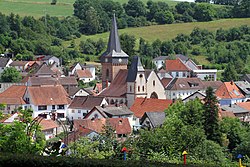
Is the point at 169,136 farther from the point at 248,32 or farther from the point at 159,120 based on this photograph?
the point at 248,32

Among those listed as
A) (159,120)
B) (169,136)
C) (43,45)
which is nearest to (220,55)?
(43,45)

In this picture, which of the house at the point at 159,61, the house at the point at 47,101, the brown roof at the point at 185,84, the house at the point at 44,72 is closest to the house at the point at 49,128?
the house at the point at 47,101

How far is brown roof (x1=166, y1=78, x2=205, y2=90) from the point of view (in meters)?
66.6

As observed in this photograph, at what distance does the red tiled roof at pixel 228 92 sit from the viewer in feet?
205

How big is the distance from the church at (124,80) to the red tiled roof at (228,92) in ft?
24.3

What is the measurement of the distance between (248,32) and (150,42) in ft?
60.1

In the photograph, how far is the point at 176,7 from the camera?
13512 centimetres

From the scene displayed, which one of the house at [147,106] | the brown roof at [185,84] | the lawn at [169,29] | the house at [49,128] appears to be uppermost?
the lawn at [169,29]

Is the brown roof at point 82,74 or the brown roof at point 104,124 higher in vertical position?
the brown roof at point 82,74

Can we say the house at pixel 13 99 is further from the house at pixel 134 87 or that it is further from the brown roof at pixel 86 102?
the house at pixel 134 87

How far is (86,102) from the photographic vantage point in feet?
173

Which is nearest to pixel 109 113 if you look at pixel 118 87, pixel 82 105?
pixel 82 105

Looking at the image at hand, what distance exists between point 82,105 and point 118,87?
20.7 feet

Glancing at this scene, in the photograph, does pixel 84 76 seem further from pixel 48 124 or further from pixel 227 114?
pixel 48 124
